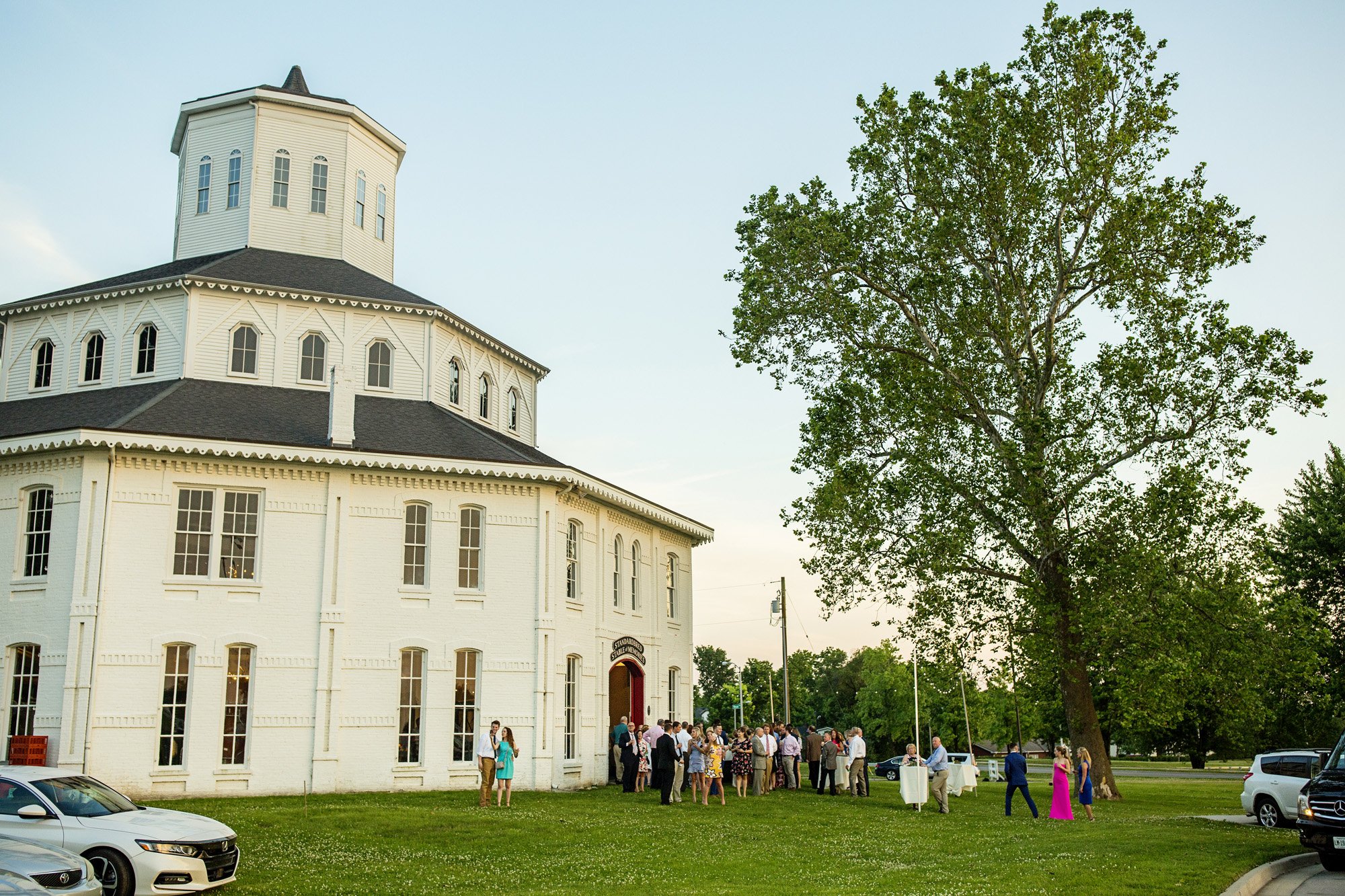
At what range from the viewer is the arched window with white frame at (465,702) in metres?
25.9

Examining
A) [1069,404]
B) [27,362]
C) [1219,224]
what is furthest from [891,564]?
[27,362]

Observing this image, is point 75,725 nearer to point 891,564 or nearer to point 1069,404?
point 891,564

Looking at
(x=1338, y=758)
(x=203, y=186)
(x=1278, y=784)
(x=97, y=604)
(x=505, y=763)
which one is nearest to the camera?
(x=1338, y=758)

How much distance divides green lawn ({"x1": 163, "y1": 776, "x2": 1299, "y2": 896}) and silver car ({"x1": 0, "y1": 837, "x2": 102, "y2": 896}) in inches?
96.3

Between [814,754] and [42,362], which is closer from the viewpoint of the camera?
[814,754]

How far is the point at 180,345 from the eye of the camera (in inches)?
1100

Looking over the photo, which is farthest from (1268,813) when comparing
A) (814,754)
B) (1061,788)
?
(814,754)

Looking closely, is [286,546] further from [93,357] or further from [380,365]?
[93,357]

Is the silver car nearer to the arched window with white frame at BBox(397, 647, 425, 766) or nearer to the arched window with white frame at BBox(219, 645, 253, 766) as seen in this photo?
the arched window with white frame at BBox(219, 645, 253, 766)

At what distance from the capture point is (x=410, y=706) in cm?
2562

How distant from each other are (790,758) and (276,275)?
19054 mm

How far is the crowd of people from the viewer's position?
2217 cm

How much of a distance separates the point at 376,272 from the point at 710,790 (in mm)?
18795

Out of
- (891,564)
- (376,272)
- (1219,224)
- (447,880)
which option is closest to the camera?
(447,880)
